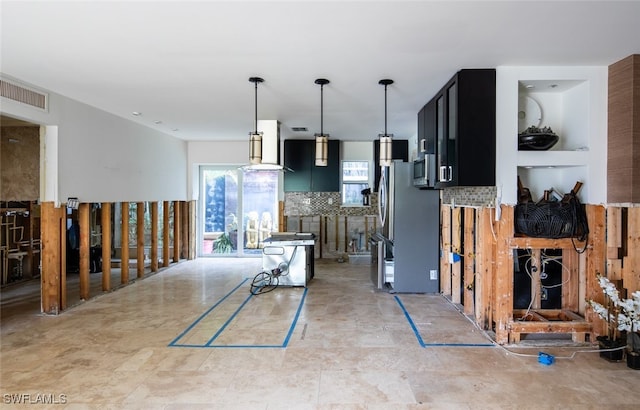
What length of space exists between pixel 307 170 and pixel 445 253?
3738 millimetres

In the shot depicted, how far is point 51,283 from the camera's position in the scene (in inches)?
179

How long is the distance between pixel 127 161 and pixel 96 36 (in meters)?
3.53

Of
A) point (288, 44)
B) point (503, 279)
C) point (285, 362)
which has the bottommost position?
point (285, 362)

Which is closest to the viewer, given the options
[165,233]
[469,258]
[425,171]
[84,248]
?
[469,258]

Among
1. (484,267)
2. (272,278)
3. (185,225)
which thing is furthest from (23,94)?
(484,267)

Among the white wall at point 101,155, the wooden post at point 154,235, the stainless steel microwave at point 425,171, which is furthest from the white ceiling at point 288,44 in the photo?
the wooden post at point 154,235

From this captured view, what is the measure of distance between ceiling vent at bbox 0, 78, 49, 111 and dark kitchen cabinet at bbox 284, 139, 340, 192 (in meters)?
4.43

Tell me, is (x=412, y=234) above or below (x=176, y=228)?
above

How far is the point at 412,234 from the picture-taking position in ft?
17.6

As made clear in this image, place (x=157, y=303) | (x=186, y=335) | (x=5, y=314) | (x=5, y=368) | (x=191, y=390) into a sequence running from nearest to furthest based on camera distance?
(x=191, y=390)
(x=5, y=368)
(x=186, y=335)
(x=5, y=314)
(x=157, y=303)

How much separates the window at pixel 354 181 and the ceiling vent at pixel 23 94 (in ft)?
18.0

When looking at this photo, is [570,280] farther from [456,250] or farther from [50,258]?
[50,258]

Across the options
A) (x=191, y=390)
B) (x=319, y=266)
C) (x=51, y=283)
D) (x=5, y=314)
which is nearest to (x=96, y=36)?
(x=191, y=390)

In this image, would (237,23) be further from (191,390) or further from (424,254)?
(424,254)
